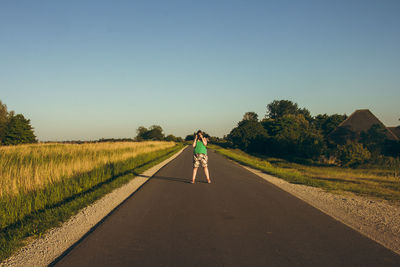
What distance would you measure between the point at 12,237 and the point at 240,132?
5867 cm

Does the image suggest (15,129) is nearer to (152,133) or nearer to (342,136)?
(342,136)

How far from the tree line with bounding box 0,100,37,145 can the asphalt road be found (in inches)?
2549

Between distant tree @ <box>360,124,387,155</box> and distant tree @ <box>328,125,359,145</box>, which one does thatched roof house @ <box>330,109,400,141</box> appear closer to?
distant tree @ <box>328,125,359,145</box>

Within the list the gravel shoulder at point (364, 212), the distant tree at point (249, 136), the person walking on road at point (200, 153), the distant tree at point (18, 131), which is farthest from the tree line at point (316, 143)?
the distant tree at point (18, 131)

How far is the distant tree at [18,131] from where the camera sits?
5783cm

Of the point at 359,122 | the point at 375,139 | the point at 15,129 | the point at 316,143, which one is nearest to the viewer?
the point at 375,139

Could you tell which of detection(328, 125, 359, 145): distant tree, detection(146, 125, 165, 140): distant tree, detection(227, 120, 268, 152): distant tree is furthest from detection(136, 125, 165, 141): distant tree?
detection(328, 125, 359, 145): distant tree

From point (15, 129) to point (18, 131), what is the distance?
72cm

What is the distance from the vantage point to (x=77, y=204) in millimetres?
6902

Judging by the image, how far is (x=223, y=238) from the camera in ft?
14.8

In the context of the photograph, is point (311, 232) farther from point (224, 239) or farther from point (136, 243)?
point (136, 243)

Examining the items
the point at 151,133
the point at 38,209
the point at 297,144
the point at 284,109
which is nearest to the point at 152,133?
the point at 151,133

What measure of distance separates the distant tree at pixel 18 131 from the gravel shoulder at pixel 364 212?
66.2 meters

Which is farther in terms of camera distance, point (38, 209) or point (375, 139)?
point (375, 139)
